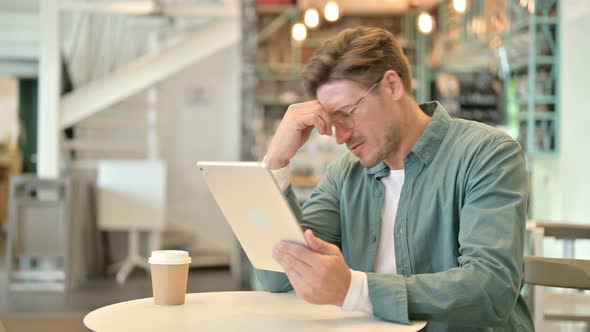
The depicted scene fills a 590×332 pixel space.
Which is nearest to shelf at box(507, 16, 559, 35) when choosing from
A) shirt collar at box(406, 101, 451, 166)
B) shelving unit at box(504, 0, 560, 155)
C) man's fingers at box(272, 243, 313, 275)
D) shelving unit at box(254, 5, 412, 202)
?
shelving unit at box(504, 0, 560, 155)

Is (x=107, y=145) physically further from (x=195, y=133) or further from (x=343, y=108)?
(x=343, y=108)

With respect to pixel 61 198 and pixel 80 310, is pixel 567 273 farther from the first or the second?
pixel 61 198

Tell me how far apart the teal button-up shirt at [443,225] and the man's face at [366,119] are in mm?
77

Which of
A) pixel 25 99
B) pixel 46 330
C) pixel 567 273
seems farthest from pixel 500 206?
pixel 25 99

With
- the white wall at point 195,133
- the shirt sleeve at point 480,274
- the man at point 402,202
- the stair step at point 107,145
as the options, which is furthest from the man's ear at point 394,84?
the white wall at point 195,133

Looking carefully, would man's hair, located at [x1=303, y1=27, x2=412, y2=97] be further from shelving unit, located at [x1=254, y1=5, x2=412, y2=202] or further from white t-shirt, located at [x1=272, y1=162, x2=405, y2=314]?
shelving unit, located at [x1=254, y1=5, x2=412, y2=202]

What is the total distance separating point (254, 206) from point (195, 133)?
28.8 ft

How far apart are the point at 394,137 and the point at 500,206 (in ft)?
1.20

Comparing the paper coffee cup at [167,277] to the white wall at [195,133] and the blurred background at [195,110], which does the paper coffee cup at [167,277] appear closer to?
the blurred background at [195,110]

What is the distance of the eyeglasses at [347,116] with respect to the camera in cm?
191

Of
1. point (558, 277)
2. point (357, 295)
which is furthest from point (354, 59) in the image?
point (558, 277)

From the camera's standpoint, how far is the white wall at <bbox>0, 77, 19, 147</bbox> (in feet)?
55.3

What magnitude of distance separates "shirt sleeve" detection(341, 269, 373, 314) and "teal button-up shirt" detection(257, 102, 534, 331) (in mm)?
15

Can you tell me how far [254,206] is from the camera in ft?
5.12
